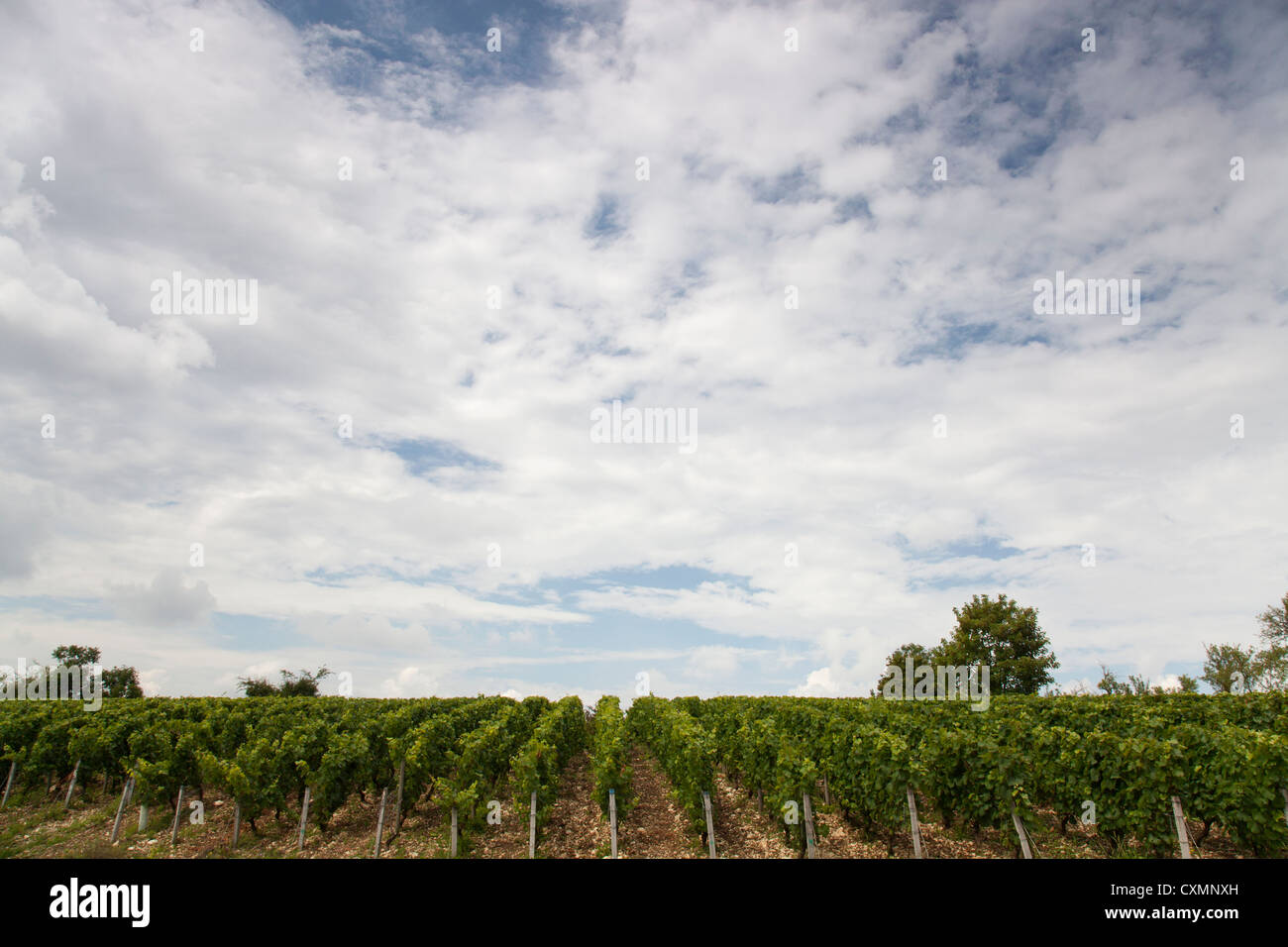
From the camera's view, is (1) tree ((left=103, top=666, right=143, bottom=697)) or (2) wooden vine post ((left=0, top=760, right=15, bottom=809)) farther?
(1) tree ((left=103, top=666, right=143, bottom=697))

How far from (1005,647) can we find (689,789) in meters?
56.9

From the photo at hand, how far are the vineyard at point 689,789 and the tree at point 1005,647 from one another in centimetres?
3634

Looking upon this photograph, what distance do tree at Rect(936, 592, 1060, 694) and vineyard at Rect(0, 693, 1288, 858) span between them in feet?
119

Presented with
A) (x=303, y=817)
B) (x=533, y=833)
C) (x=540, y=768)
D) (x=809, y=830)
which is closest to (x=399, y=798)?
(x=303, y=817)

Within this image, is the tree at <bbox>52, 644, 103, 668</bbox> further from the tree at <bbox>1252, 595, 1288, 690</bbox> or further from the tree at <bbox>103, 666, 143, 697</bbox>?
the tree at <bbox>1252, 595, 1288, 690</bbox>

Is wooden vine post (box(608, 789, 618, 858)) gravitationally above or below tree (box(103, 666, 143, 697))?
above

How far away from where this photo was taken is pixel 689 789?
18.1 m

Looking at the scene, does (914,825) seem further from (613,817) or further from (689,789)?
(613,817)

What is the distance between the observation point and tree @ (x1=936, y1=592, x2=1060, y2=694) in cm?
6191

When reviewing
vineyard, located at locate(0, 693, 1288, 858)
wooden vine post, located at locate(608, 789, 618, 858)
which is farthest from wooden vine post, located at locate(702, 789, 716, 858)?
wooden vine post, located at locate(608, 789, 618, 858)

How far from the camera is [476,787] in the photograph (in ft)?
59.3

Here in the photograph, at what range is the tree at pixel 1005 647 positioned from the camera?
61.9m
